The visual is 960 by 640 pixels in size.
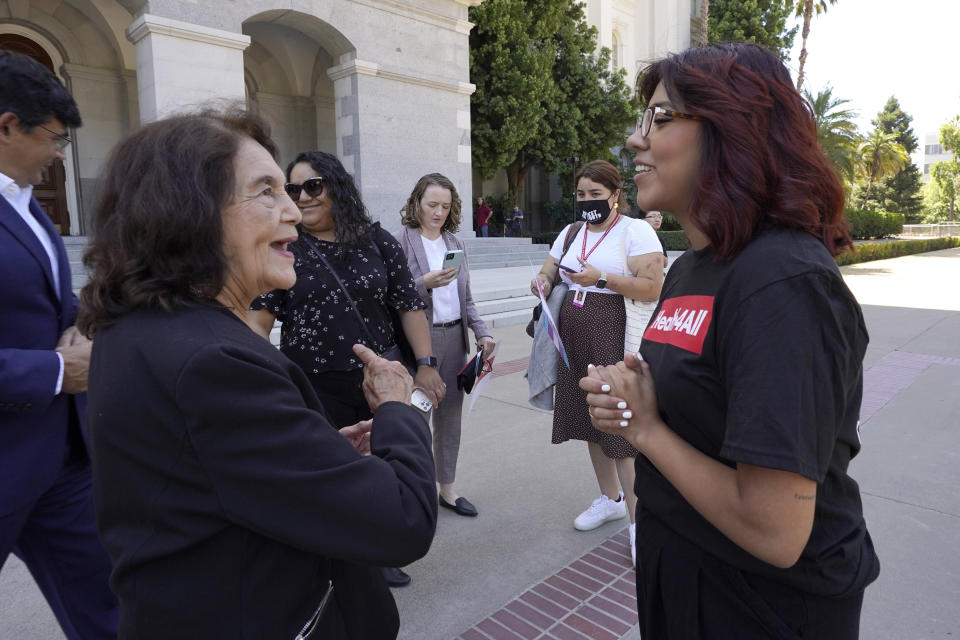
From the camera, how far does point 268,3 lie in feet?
39.3

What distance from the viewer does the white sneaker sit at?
345 centimetres

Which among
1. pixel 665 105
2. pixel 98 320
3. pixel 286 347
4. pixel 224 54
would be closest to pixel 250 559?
pixel 98 320

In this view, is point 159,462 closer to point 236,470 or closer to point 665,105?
point 236,470

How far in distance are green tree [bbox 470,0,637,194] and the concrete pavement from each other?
1246 centimetres

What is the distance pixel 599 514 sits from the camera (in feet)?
11.4

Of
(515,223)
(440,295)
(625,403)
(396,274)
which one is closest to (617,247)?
(440,295)

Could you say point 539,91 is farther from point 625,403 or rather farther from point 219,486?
point 219,486

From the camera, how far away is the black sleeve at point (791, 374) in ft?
3.44

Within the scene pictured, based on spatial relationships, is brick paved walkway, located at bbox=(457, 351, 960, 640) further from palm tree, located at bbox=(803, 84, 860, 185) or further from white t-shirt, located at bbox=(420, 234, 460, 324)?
palm tree, located at bbox=(803, 84, 860, 185)

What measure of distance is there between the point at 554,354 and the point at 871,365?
5.36 m

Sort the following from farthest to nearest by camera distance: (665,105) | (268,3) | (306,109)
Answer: (306,109), (268,3), (665,105)

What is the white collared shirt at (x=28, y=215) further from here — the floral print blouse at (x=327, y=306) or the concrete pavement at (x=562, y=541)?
the concrete pavement at (x=562, y=541)

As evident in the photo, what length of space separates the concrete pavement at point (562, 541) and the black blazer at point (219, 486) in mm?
1695

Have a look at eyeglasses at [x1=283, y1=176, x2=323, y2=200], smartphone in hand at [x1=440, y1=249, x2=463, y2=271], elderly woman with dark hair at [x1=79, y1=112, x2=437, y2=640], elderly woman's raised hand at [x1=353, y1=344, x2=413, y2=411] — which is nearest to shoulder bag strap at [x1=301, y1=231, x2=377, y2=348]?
eyeglasses at [x1=283, y1=176, x2=323, y2=200]
